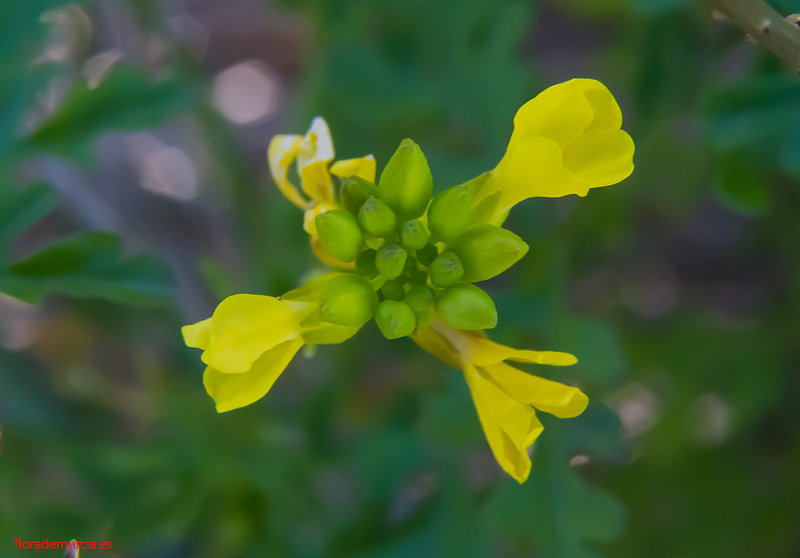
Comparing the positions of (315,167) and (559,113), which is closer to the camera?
(559,113)

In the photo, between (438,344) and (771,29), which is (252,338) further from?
(771,29)

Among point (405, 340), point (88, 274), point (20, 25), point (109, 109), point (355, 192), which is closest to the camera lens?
point (355, 192)

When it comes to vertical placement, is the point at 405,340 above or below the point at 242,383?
below

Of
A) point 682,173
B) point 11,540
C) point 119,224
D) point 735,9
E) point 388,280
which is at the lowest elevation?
point 11,540

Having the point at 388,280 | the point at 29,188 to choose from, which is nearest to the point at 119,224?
the point at 29,188

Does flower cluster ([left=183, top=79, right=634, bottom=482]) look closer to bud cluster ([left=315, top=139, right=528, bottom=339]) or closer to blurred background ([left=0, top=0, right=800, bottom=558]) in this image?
bud cluster ([left=315, top=139, right=528, bottom=339])

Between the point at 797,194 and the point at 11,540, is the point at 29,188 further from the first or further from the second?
the point at 797,194

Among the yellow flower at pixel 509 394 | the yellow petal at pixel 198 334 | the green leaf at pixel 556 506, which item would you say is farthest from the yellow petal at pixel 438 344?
the green leaf at pixel 556 506

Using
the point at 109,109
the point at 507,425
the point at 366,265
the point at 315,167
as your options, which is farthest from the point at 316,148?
the point at 109,109
